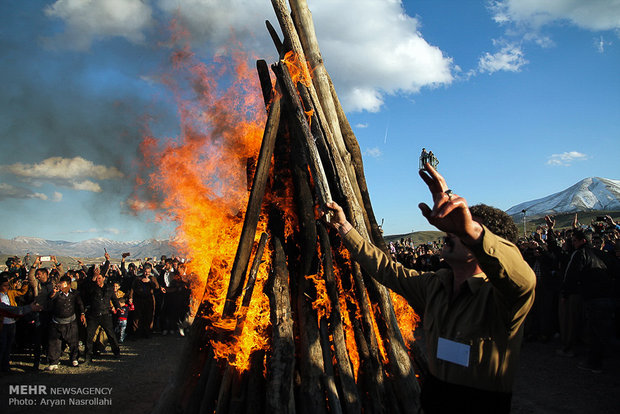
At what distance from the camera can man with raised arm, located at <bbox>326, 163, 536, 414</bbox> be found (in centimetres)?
202

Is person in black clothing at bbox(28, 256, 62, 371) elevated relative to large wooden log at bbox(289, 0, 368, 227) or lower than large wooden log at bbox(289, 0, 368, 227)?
lower

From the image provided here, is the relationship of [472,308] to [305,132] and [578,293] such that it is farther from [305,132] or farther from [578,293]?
[578,293]

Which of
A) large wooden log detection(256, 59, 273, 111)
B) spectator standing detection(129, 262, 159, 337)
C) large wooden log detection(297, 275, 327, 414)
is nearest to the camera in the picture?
large wooden log detection(297, 275, 327, 414)

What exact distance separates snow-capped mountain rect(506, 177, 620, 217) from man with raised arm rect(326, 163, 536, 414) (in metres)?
47.8

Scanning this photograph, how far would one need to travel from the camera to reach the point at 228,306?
15.1 ft

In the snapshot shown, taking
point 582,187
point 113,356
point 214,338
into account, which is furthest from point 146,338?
point 582,187

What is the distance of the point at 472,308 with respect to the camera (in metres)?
2.46

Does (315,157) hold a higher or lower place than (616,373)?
higher

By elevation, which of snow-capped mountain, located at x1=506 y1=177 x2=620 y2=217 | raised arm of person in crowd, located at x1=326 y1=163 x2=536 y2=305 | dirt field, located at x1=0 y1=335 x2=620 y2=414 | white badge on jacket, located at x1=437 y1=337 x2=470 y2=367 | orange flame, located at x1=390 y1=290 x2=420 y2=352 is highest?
snow-capped mountain, located at x1=506 y1=177 x2=620 y2=217

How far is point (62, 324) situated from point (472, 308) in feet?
35.6

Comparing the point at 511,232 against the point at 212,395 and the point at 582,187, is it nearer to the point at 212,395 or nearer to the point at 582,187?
the point at 212,395

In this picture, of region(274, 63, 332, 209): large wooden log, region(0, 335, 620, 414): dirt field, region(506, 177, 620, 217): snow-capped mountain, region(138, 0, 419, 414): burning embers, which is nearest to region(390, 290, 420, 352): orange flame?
region(138, 0, 419, 414): burning embers

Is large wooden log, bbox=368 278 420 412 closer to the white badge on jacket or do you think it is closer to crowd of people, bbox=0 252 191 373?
the white badge on jacket

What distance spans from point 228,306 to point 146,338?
1045 centimetres
